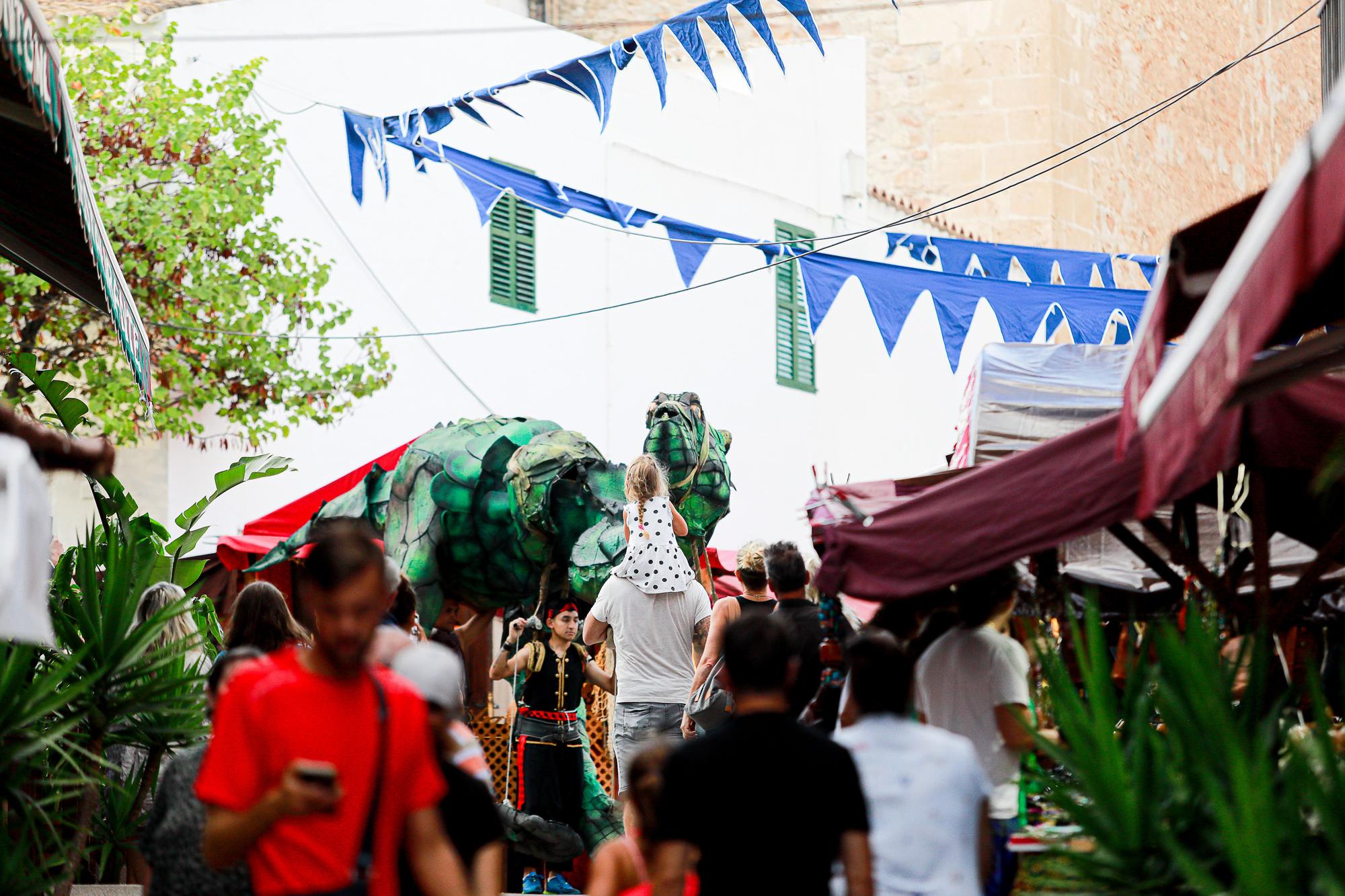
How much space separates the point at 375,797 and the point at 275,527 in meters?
12.8

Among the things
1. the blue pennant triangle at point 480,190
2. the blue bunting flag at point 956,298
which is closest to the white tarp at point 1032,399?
the blue pennant triangle at point 480,190

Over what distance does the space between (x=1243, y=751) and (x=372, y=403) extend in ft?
54.6

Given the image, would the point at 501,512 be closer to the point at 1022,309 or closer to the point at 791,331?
the point at 1022,309

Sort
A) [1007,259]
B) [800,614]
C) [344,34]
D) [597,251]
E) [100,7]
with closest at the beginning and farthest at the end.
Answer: [800,614] → [1007,259] → [344,34] → [100,7] → [597,251]

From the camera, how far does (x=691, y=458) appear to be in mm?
10086

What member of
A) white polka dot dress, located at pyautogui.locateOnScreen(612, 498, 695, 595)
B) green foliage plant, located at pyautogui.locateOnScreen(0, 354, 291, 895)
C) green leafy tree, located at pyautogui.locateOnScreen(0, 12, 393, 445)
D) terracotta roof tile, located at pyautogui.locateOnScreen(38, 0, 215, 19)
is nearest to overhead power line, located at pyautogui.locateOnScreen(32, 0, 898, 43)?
green leafy tree, located at pyautogui.locateOnScreen(0, 12, 393, 445)

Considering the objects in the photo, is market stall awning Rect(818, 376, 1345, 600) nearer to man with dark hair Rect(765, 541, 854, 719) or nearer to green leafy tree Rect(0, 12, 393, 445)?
man with dark hair Rect(765, 541, 854, 719)

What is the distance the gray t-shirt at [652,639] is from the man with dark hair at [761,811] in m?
4.89

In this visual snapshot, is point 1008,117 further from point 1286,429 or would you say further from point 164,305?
point 1286,429

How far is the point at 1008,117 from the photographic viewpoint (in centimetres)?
3019

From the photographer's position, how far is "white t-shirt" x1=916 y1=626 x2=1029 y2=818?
6.16m

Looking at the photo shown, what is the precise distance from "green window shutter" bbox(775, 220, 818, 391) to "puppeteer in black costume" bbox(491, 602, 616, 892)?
15976 mm

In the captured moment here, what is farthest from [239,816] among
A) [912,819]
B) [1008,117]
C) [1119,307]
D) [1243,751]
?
[1008,117]

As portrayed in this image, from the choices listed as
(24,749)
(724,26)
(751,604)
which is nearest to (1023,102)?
(724,26)
